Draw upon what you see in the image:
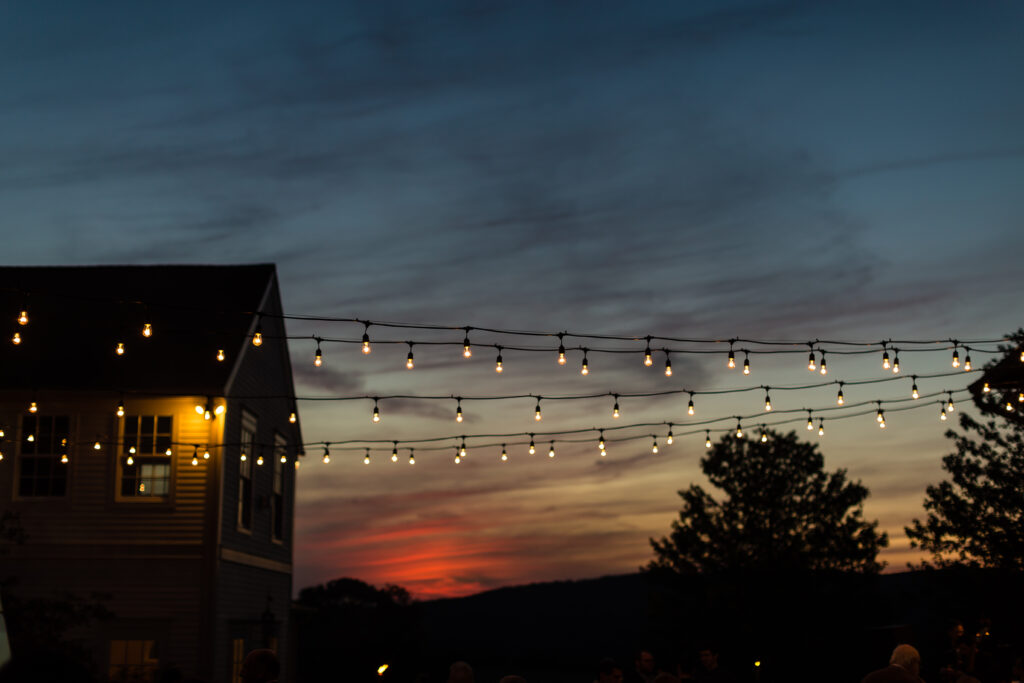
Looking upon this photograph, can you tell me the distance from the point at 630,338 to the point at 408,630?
158ft

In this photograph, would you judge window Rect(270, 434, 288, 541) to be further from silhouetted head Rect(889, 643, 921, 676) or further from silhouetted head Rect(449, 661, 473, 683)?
silhouetted head Rect(889, 643, 921, 676)

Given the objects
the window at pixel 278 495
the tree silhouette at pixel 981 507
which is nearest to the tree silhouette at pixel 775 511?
the tree silhouette at pixel 981 507

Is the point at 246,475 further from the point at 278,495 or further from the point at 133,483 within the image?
the point at 278,495

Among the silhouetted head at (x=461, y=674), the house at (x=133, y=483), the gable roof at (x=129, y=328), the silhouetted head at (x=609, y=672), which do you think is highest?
the gable roof at (x=129, y=328)

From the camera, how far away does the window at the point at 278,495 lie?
2219cm

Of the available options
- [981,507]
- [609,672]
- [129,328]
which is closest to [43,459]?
[129,328]

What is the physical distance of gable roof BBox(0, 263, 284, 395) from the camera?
17984 millimetres

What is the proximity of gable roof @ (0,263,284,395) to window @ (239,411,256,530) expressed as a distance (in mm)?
1679

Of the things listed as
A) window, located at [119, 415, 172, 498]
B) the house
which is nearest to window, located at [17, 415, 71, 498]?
the house

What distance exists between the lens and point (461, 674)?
7406 mm

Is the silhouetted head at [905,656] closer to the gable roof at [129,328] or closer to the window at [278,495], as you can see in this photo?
Answer: the gable roof at [129,328]

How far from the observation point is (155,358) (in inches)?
724

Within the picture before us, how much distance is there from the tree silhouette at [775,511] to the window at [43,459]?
37846 mm

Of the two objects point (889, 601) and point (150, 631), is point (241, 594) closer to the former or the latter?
point (150, 631)
